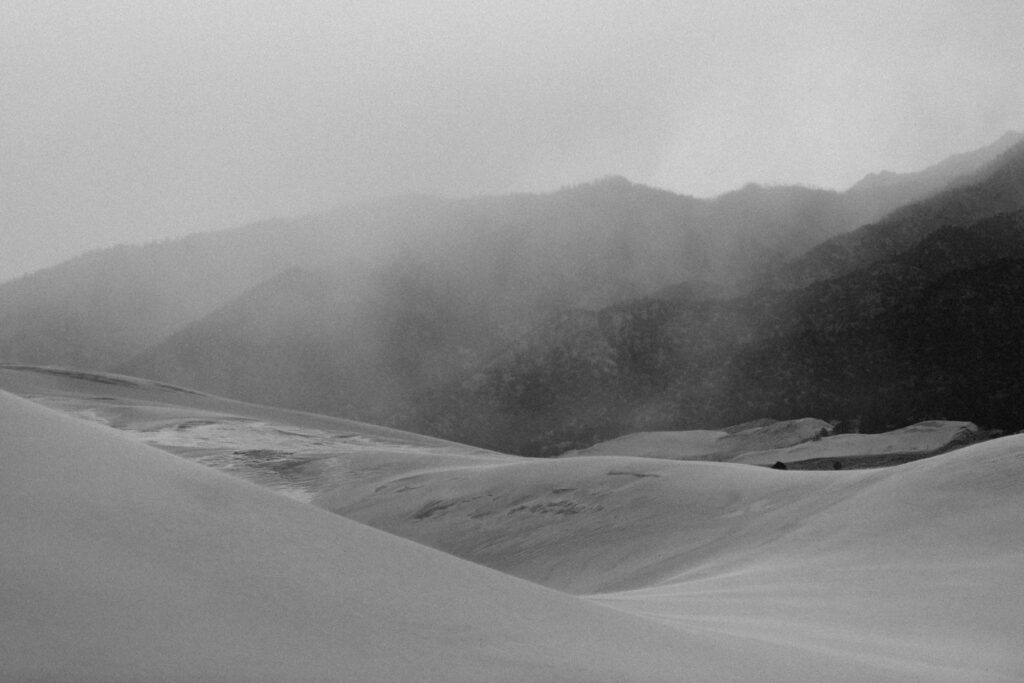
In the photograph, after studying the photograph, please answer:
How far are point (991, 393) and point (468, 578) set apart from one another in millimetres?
31730

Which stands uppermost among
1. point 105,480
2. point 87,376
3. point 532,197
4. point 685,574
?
point 532,197

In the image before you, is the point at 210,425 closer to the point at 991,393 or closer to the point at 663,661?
the point at 663,661

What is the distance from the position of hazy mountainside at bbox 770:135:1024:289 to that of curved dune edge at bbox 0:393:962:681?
3566cm

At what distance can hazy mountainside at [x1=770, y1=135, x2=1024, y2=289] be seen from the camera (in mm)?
35719

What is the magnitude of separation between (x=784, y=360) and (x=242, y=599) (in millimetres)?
32917

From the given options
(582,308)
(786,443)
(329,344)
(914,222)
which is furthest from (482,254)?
(786,443)

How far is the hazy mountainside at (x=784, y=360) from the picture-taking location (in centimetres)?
3108

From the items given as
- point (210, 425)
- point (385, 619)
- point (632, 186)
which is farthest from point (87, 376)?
point (632, 186)

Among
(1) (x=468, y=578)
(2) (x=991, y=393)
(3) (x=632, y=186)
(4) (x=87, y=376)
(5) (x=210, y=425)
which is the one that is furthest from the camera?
(3) (x=632, y=186)

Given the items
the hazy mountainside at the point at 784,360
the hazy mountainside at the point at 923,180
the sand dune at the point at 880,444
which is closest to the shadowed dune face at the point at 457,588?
the sand dune at the point at 880,444

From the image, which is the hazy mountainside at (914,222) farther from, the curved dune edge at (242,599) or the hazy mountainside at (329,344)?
the curved dune edge at (242,599)

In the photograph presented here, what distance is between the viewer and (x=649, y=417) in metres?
33.5

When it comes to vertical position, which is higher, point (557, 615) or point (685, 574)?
point (557, 615)

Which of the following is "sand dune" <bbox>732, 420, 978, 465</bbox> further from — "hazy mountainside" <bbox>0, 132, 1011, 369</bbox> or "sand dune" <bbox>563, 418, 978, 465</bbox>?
"hazy mountainside" <bbox>0, 132, 1011, 369</bbox>
